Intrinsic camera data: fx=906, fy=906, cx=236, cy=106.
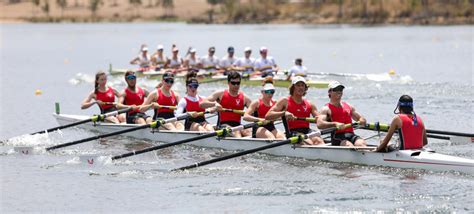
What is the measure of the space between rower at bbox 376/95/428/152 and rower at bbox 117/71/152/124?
21.8 feet

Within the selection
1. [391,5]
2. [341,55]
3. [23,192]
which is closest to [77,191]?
[23,192]

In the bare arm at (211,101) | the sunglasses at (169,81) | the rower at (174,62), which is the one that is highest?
the sunglasses at (169,81)

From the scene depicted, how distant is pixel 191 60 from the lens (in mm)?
34062

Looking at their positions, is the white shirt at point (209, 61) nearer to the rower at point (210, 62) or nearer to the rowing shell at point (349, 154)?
the rower at point (210, 62)

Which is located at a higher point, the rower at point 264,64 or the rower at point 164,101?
the rower at point 164,101

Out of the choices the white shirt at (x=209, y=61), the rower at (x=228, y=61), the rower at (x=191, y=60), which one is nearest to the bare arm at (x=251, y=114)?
the rower at (x=228, y=61)

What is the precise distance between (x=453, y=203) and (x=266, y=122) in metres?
4.44

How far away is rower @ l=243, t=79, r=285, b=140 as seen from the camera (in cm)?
1658

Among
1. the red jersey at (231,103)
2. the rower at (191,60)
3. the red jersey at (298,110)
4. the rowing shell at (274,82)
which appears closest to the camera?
the red jersey at (298,110)

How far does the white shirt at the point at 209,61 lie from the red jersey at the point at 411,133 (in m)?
19.5

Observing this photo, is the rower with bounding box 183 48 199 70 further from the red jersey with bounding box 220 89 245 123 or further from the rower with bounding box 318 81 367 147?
the rower with bounding box 318 81 367 147

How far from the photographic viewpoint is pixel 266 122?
16.2 meters

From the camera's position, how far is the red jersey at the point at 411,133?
46.1 ft

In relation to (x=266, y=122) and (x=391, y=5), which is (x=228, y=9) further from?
(x=266, y=122)
